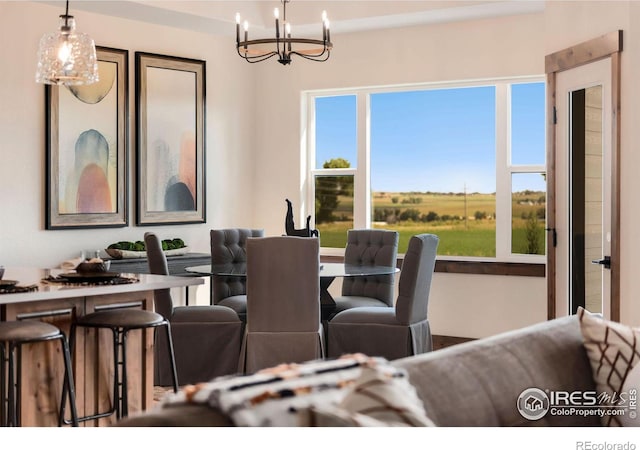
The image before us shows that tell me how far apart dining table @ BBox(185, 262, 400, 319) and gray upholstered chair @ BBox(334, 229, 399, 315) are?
4.1 inches

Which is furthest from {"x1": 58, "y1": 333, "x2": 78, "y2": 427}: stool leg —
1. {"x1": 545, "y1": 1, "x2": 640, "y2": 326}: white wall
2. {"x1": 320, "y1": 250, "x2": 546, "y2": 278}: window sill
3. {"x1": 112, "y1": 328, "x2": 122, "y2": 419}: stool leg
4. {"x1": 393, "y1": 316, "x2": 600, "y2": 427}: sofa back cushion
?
{"x1": 320, "y1": 250, "x2": 546, "y2": 278}: window sill

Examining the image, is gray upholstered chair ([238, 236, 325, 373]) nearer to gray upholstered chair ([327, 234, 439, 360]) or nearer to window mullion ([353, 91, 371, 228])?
gray upholstered chair ([327, 234, 439, 360])

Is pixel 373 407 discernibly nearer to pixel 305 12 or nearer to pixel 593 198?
pixel 593 198

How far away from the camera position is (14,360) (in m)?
3.84

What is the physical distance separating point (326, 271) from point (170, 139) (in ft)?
7.21

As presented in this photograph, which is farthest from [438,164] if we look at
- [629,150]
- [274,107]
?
[629,150]

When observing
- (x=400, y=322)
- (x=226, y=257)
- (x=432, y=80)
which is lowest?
(x=400, y=322)

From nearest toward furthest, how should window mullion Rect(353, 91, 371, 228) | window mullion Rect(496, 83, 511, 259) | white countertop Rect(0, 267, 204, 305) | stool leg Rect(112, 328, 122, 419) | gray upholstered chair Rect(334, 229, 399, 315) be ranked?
white countertop Rect(0, 267, 204, 305) < stool leg Rect(112, 328, 122, 419) < gray upholstered chair Rect(334, 229, 399, 315) < window mullion Rect(496, 83, 511, 259) < window mullion Rect(353, 91, 371, 228)

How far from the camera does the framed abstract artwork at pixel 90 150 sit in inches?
249

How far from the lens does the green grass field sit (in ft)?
22.9

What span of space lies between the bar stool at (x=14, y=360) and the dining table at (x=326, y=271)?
179 centimetres

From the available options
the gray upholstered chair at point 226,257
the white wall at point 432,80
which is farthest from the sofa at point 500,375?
the white wall at point 432,80

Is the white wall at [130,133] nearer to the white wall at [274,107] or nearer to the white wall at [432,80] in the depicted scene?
the white wall at [274,107]
